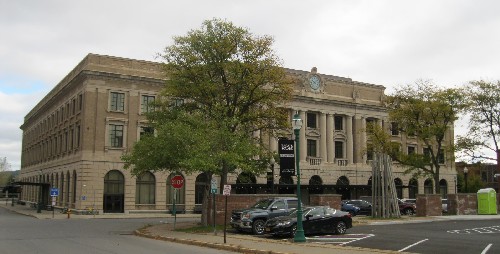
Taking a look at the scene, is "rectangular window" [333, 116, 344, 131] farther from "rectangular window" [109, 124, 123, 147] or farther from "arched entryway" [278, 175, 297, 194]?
"rectangular window" [109, 124, 123, 147]

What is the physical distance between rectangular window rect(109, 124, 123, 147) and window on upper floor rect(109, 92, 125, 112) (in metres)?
1.74

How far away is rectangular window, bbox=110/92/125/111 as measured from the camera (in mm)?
51188

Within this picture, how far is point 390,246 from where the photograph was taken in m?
17.8

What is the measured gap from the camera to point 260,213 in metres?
24.3

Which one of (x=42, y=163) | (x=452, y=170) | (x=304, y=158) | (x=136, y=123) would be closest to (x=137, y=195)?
(x=136, y=123)

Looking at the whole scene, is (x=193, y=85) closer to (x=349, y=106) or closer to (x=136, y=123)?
(x=136, y=123)

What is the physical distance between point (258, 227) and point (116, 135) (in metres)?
30.7

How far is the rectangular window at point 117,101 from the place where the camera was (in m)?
51.2

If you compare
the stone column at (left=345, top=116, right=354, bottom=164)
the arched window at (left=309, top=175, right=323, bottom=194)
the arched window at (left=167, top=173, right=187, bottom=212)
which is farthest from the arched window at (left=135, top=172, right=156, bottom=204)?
the stone column at (left=345, top=116, right=354, bottom=164)

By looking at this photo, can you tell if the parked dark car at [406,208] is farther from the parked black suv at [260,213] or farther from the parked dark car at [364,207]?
the parked black suv at [260,213]

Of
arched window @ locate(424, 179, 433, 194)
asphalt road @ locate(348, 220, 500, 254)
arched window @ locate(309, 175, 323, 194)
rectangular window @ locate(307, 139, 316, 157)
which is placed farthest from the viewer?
arched window @ locate(424, 179, 433, 194)

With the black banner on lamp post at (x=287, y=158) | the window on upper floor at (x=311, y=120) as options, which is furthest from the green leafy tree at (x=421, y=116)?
the black banner on lamp post at (x=287, y=158)

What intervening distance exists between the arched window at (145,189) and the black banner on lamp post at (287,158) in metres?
33.7

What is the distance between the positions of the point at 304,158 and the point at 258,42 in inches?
1277
